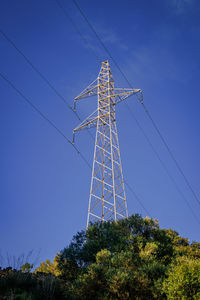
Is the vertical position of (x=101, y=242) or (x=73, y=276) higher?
(x=101, y=242)

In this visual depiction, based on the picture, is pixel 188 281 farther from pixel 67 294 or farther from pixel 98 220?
pixel 98 220

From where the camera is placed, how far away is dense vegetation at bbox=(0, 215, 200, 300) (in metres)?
13.3

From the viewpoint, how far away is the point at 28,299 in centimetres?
1098

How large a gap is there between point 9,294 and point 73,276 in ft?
25.4

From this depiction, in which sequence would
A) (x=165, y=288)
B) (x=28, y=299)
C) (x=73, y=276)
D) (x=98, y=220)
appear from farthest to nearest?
(x=98, y=220) < (x=73, y=276) < (x=165, y=288) < (x=28, y=299)

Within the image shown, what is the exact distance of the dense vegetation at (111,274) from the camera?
13.3m

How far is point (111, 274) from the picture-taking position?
14.2m

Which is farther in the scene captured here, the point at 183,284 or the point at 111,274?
the point at 111,274

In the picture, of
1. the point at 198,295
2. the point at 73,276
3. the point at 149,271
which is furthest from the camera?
the point at 73,276

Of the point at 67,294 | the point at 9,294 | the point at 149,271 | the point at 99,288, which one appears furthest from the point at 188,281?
the point at 9,294

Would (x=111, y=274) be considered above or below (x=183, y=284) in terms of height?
above

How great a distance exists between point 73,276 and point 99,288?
475 centimetres

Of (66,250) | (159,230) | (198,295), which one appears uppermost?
(159,230)

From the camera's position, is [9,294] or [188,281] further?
[188,281]
